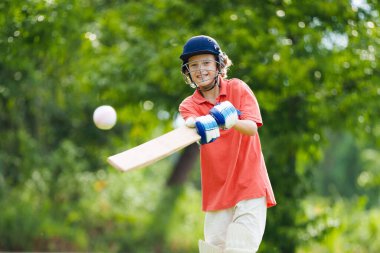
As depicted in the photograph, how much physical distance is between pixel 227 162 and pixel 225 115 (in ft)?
1.59

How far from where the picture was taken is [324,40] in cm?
704

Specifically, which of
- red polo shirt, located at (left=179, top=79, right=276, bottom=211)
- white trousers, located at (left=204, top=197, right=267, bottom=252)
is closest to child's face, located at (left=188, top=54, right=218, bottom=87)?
red polo shirt, located at (left=179, top=79, right=276, bottom=211)

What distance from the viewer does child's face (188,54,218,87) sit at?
3848mm

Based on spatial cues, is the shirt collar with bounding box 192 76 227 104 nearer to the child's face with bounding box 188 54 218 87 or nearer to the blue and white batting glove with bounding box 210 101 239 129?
the child's face with bounding box 188 54 218 87

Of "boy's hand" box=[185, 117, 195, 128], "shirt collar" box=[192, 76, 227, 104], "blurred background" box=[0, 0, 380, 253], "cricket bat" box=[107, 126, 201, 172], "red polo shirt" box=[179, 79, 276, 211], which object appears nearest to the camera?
"cricket bat" box=[107, 126, 201, 172]

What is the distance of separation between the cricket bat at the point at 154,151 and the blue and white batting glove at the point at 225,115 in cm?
15

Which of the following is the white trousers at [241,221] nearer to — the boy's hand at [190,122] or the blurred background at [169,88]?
the boy's hand at [190,122]

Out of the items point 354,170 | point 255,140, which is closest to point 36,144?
point 255,140

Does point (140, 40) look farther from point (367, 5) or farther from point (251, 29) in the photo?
point (367, 5)

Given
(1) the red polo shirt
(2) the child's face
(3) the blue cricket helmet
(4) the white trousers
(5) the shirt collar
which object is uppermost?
(3) the blue cricket helmet

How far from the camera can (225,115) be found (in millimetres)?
3488

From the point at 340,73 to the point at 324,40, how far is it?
431 mm

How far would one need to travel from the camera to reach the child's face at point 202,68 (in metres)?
3.85

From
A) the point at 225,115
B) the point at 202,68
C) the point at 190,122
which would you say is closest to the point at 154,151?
the point at 190,122
